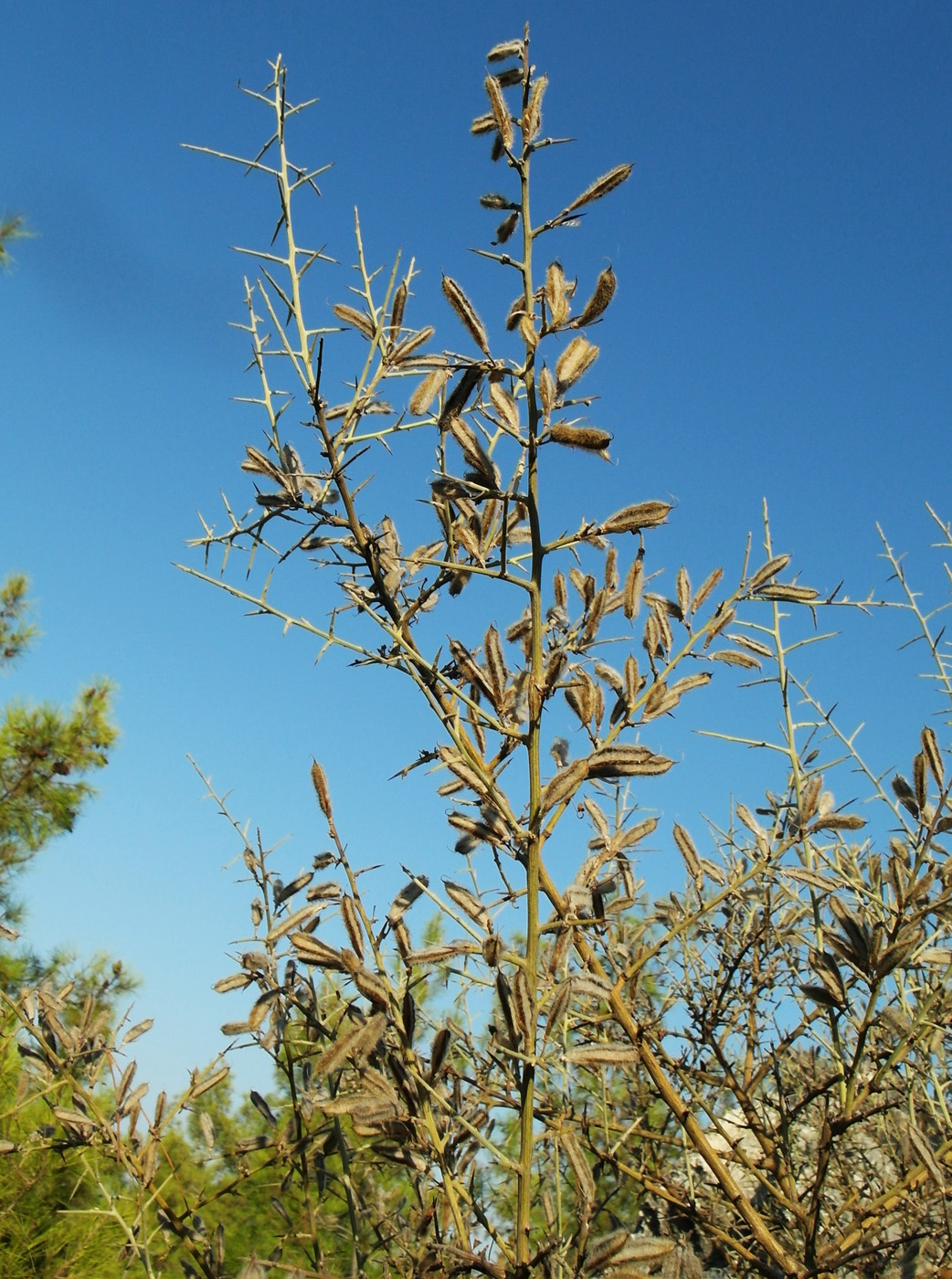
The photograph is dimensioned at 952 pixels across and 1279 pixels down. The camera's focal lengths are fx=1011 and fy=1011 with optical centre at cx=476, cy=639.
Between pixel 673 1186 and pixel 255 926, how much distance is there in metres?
0.98

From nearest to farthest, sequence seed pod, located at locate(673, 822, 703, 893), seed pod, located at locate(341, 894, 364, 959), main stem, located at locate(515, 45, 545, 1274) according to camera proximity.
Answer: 1. main stem, located at locate(515, 45, 545, 1274)
2. seed pod, located at locate(341, 894, 364, 959)
3. seed pod, located at locate(673, 822, 703, 893)

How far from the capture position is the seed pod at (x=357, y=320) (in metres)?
1.92

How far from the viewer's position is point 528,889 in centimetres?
129

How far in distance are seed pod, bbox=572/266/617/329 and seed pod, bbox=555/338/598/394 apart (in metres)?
0.03

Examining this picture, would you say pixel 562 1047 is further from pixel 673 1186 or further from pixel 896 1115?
pixel 896 1115

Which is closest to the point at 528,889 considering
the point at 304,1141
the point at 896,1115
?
the point at 304,1141

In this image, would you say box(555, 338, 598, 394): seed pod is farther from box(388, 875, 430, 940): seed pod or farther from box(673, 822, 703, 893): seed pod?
box(673, 822, 703, 893): seed pod

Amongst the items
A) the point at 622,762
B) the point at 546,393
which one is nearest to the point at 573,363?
the point at 546,393

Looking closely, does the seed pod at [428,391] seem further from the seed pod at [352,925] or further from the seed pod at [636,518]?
the seed pod at [352,925]

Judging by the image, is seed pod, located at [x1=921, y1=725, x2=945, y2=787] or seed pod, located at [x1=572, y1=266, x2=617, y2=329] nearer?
seed pod, located at [x1=572, y1=266, x2=617, y2=329]

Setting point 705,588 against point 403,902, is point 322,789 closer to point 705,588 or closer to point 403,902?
point 403,902

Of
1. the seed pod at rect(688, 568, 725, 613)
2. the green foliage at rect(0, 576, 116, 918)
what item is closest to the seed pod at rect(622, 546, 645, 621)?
the seed pod at rect(688, 568, 725, 613)

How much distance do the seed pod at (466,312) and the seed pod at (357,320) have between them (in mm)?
502

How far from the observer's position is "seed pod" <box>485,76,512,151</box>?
154 centimetres
